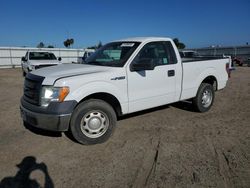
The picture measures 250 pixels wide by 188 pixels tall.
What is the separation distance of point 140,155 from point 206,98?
3289 millimetres

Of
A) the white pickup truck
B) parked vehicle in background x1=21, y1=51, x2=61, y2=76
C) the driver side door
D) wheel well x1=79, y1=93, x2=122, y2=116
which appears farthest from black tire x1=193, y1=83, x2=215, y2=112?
parked vehicle in background x1=21, y1=51, x2=61, y2=76

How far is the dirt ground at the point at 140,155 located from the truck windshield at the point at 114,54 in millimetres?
1496

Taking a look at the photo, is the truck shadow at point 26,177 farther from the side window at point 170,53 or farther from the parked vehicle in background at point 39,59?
the parked vehicle in background at point 39,59

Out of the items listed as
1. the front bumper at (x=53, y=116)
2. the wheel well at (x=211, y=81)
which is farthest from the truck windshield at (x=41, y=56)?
the front bumper at (x=53, y=116)

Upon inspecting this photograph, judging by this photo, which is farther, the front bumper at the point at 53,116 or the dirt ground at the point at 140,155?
the front bumper at the point at 53,116

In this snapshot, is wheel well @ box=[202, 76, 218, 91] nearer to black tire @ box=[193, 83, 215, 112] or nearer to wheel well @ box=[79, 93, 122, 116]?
black tire @ box=[193, 83, 215, 112]

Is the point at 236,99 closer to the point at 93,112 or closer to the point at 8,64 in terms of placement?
the point at 93,112

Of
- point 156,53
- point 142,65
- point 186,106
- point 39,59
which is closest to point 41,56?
point 39,59

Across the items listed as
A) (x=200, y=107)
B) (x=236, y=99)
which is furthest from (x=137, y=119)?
(x=236, y=99)

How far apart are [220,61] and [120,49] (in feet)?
10.2

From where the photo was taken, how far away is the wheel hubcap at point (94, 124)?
14.0ft

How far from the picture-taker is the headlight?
3.87 metres

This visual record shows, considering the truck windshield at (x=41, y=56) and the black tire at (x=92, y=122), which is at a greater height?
the truck windshield at (x=41, y=56)

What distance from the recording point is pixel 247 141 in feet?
14.5
